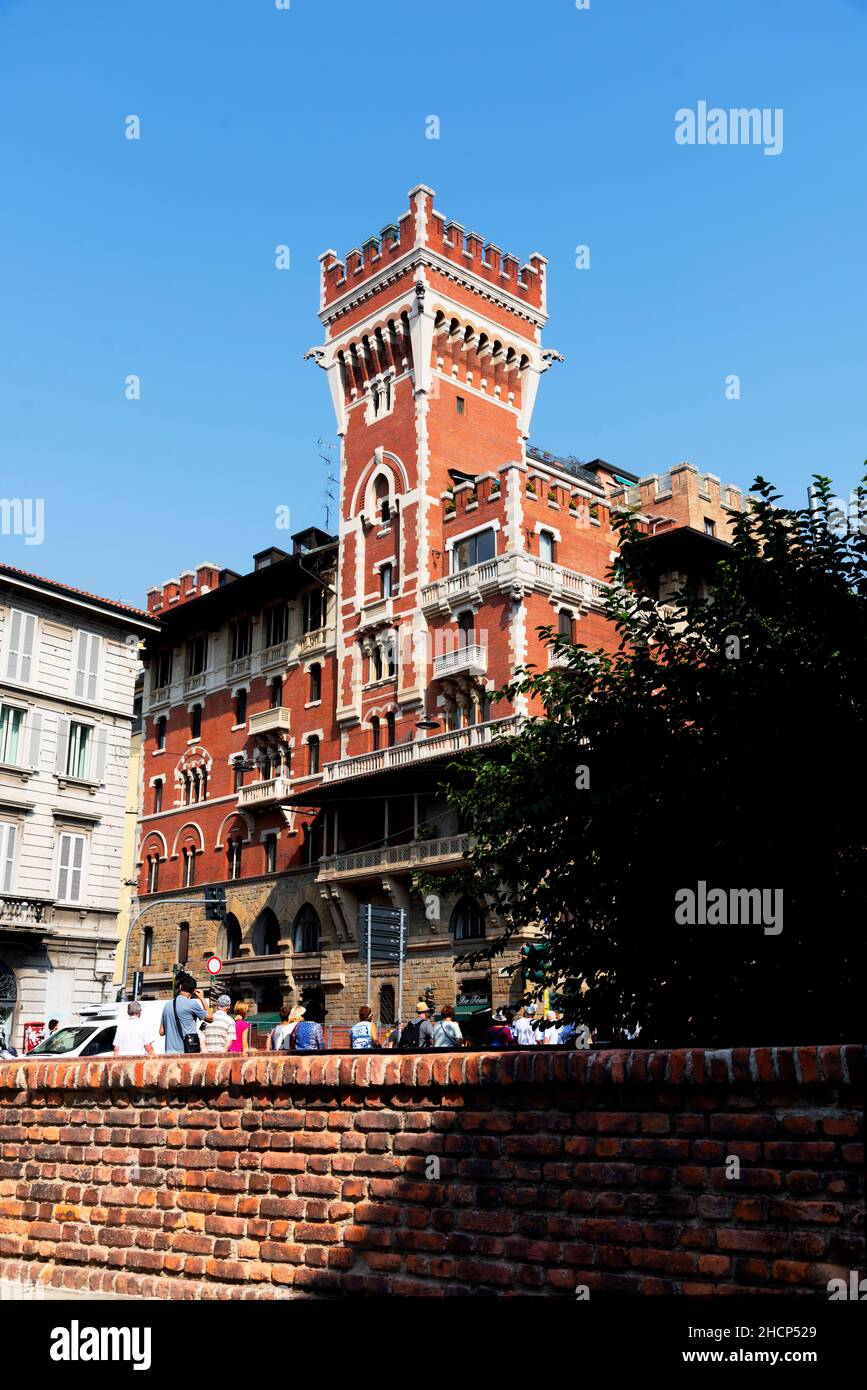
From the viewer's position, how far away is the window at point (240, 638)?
55.5m

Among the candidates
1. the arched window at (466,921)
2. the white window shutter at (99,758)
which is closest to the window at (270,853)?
the arched window at (466,921)

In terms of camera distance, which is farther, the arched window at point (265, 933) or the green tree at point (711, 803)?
the arched window at point (265, 933)

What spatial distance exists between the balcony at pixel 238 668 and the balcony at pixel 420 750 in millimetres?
9859

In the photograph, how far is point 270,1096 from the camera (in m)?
7.76

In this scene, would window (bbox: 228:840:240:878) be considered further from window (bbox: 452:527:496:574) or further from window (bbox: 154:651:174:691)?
window (bbox: 452:527:496:574)

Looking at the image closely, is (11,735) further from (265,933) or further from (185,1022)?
(185,1022)

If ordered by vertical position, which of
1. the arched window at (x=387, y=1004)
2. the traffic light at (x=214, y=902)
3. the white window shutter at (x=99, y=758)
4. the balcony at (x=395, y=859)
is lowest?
the arched window at (x=387, y=1004)

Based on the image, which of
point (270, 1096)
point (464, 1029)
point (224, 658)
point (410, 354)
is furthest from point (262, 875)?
point (270, 1096)

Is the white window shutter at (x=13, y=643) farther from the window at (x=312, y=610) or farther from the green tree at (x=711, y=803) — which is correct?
the green tree at (x=711, y=803)

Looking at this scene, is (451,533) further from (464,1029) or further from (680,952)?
(680,952)

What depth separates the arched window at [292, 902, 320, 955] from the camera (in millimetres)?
47316

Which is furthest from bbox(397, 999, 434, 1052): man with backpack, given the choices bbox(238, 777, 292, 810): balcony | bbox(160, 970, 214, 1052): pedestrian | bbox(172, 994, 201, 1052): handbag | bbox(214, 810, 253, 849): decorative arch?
bbox(214, 810, 253, 849): decorative arch

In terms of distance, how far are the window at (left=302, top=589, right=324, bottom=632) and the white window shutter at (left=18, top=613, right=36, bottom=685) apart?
1459 cm
